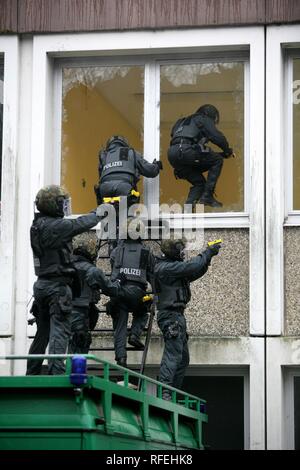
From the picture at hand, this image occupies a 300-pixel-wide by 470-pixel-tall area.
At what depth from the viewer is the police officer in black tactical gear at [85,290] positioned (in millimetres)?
12602

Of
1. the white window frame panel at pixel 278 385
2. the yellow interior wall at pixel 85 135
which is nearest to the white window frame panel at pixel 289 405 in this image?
the white window frame panel at pixel 278 385

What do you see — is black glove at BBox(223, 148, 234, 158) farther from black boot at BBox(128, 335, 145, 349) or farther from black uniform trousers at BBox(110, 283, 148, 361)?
black boot at BBox(128, 335, 145, 349)

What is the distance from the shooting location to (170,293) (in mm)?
12992

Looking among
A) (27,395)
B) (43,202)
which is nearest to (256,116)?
(43,202)

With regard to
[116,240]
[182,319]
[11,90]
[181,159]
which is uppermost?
[11,90]

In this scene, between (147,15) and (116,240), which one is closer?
(116,240)

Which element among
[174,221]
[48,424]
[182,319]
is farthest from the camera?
[174,221]

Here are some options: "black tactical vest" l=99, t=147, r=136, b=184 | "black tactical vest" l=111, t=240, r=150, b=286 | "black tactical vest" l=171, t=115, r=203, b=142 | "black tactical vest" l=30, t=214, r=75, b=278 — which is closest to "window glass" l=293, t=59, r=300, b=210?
"black tactical vest" l=171, t=115, r=203, b=142

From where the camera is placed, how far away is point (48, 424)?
343 inches

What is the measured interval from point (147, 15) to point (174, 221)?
102 inches

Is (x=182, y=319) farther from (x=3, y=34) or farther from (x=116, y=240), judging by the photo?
(x=3, y=34)

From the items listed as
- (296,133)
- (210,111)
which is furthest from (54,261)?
(296,133)

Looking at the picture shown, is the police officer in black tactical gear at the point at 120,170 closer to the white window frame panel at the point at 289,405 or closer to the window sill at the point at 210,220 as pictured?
the window sill at the point at 210,220

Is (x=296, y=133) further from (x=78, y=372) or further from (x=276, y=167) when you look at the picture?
(x=78, y=372)
